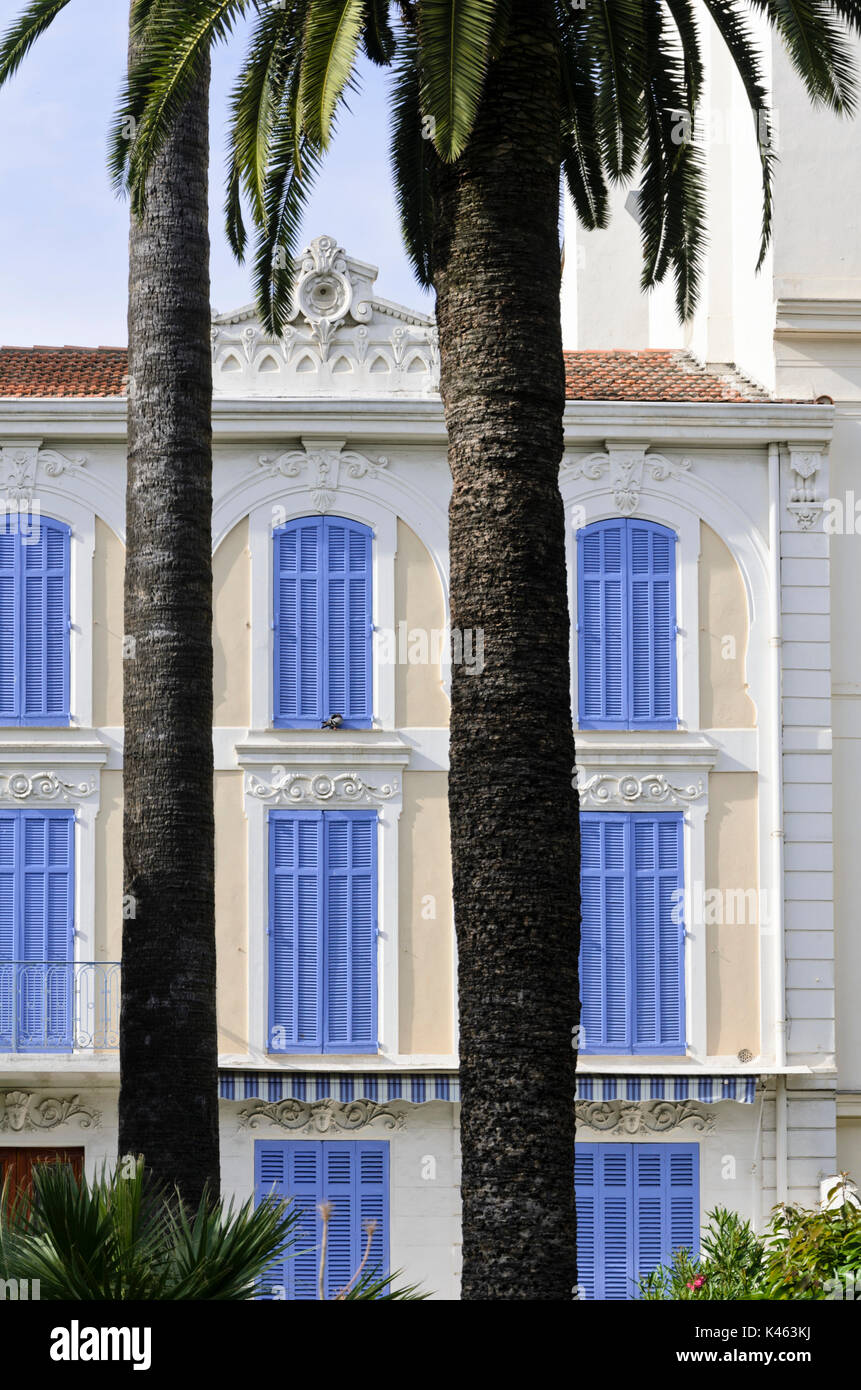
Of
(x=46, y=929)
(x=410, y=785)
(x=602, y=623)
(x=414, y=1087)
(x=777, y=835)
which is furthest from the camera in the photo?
(x=602, y=623)

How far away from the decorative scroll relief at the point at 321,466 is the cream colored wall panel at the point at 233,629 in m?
0.74

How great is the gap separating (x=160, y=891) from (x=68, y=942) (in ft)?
32.8

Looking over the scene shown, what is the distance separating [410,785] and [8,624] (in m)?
4.77

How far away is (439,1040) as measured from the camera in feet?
65.9

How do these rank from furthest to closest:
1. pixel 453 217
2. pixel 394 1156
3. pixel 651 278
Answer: pixel 394 1156 < pixel 651 278 < pixel 453 217

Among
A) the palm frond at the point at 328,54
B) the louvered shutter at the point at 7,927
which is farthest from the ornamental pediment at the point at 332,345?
the palm frond at the point at 328,54

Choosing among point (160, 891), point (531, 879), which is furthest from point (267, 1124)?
point (531, 879)

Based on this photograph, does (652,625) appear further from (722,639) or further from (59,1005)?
(59,1005)

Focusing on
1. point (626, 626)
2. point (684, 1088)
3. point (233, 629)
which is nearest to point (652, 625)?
Result: point (626, 626)

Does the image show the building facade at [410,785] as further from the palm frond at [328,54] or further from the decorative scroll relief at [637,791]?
the palm frond at [328,54]

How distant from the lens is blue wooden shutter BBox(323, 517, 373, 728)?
20.6 meters

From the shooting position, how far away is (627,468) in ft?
68.9
